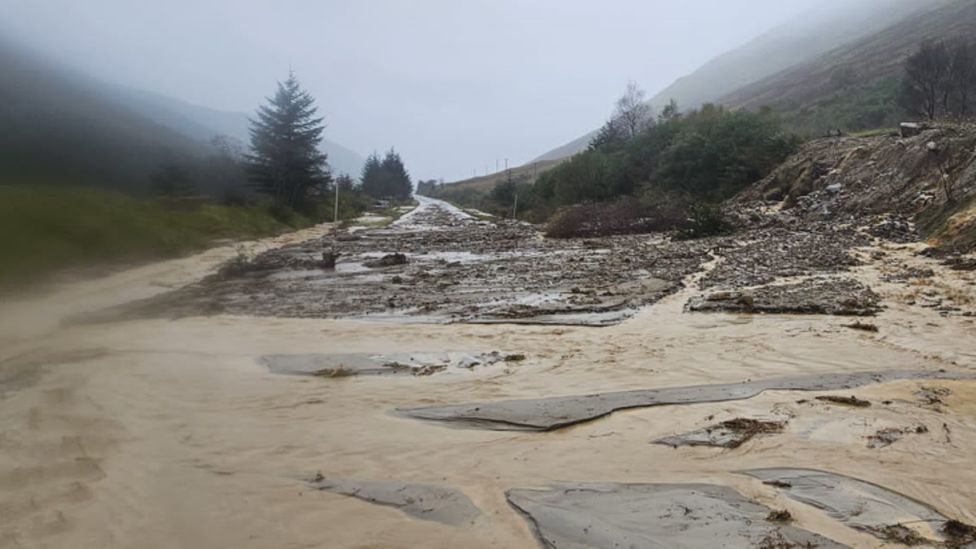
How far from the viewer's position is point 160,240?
49.7ft

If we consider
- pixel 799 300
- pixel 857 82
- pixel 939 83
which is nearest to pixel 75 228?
pixel 799 300

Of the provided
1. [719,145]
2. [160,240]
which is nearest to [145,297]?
[160,240]

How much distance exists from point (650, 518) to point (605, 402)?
2326mm

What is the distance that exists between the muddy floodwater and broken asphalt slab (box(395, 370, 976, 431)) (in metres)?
0.04

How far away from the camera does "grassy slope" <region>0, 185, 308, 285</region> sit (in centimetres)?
742

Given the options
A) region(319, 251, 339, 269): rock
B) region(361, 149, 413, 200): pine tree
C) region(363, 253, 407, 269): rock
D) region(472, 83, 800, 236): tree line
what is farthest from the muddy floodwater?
region(361, 149, 413, 200): pine tree

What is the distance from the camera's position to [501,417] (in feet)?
19.1

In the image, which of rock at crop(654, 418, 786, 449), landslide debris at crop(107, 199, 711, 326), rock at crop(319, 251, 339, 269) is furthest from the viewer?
rock at crop(319, 251, 339, 269)

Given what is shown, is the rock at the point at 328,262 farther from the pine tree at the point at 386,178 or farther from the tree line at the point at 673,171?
the pine tree at the point at 386,178

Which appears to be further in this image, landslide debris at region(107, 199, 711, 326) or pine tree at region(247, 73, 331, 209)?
pine tree at region(247, 73, 331, 209)

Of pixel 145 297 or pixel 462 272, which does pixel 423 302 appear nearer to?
pixel 462 272

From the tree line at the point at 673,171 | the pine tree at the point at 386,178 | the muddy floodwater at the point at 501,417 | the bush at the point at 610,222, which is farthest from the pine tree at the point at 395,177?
the muddy floodwater at the point at 501,417

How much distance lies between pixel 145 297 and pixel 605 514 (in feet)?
38.5

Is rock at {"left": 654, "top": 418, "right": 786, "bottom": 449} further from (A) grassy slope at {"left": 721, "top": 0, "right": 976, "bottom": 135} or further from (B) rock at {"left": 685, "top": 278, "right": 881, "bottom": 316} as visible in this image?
(A) grassy slope at {"left": 721, "top": 0, "right": 976, "bottom": 135}
